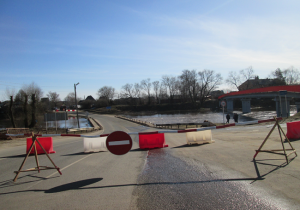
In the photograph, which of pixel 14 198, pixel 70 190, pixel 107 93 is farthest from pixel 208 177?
pixel 107 93

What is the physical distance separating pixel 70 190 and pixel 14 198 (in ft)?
3.80

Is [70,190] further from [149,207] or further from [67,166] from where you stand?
[67,166]

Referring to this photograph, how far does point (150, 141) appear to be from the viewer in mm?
11172

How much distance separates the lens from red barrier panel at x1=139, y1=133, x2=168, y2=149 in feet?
36.4

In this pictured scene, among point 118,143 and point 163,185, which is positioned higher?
point 118,143

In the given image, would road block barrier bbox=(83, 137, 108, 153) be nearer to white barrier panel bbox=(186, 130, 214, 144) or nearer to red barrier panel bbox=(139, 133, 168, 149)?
red barrier panel bbox=(139, 133, 168, 149)

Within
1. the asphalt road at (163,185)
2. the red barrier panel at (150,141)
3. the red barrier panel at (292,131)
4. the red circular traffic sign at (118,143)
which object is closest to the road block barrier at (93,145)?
the red barrier panel at (150,141)

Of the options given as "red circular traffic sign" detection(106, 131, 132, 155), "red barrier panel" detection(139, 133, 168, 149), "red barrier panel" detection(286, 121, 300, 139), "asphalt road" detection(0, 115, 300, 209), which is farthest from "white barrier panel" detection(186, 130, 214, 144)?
"red circular traffic sign" detection(106, 131, 132, 155)

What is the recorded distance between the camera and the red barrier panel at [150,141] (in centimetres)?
1110

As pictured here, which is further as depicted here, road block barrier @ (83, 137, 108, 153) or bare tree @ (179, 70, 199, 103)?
bare tree @ (179, 70, 199, 103)

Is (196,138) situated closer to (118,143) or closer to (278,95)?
(118,143)

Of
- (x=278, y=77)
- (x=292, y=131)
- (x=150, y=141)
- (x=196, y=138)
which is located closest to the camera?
(x=292, y=131)

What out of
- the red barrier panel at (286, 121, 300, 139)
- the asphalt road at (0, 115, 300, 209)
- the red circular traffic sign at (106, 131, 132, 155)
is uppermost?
the red circular traffic sign at (106, 131, 132, 155)

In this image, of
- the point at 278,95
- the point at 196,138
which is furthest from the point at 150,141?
the point at 278,95
